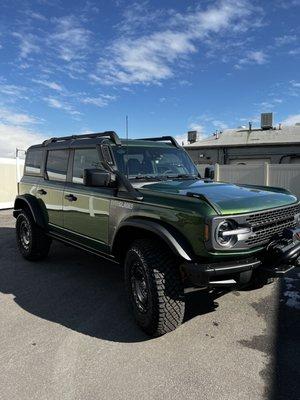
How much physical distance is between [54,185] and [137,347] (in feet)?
10.1

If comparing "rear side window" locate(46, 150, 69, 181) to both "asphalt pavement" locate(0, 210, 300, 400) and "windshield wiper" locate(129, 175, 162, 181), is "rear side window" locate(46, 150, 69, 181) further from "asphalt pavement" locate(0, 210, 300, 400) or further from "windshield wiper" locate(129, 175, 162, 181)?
"asphalt pavement" locate(0, 210, 300, 400)

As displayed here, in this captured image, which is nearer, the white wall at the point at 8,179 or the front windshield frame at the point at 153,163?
the front windshield frame at the point at 153,163

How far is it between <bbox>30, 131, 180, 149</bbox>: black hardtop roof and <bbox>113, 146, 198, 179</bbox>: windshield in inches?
5.2

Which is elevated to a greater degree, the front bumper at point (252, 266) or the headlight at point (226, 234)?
the headlight at point (226, 234)

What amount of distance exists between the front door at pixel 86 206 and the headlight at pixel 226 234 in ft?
5.11

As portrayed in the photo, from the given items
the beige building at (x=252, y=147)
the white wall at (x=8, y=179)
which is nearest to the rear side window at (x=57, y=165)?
the white wall at (x=8, y=179)

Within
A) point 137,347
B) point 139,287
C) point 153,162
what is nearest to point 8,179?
point 153,162

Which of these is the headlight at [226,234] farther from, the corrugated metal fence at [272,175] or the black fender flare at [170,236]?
the corrugated metal fence at [272,175]

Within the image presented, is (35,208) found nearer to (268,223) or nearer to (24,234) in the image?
(24,234)

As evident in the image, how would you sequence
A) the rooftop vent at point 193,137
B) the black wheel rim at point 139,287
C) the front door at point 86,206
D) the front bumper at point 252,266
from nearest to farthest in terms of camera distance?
the front bumper at point 252,266, the black wheel rim at point 139,287, the front door at point 86,206, the rooftop vent at point 193,137

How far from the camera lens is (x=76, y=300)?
4863mm

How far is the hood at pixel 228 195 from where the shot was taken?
3557mm

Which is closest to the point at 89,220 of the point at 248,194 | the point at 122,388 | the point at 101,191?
the point at 101,191

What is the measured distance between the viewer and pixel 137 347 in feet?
12.0
